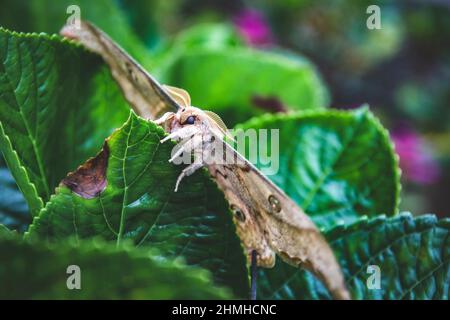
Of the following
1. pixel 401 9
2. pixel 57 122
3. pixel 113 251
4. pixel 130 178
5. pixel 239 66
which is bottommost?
pixel 113 251

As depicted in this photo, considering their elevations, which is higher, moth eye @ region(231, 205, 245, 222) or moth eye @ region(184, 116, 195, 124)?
moth eye @ region(184, 116, 195, 124)

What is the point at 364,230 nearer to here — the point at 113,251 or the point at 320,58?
the point at 113,251

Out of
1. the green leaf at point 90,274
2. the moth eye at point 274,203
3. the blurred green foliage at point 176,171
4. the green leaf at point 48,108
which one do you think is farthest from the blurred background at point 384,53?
the green leaf at point 90,274

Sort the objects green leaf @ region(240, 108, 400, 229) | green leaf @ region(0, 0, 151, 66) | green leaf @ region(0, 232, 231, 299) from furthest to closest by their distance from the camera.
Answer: green leaf @ region(0, 0, 151, 66)
green leaf @ region(240, 108, 400, 229)
green leaf @ region(0, 232, 231, 299)

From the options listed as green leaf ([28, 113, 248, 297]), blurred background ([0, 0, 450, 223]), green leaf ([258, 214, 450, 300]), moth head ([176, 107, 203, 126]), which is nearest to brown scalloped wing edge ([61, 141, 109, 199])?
green leaf ([28, 113, 248, 297])

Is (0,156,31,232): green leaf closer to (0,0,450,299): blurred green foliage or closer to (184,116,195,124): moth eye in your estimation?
(0,0,450,299): blurred green foliage

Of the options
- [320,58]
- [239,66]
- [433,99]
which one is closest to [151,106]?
[239,66]

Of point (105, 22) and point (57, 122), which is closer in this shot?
point (57, 122)
